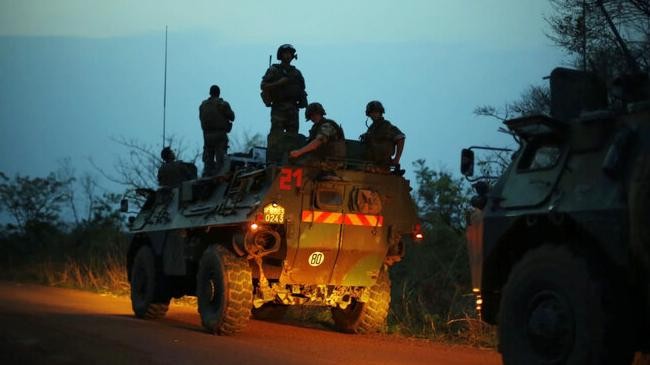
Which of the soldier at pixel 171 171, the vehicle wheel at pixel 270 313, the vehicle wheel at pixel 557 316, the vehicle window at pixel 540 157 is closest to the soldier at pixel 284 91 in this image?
the soldier at pixel 171 171

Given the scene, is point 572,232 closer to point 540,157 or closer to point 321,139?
point 540,157

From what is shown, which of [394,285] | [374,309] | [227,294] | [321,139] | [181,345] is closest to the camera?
[181,345]

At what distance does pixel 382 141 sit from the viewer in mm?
11375

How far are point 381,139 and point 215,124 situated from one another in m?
3.33

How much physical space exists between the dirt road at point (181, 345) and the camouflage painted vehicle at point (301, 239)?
45 cm

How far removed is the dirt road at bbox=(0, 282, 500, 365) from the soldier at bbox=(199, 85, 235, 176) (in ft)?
8.51

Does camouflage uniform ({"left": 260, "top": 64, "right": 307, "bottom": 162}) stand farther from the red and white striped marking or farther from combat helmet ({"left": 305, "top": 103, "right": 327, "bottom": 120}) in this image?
the red and white striped marking

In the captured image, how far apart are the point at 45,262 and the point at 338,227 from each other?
20.8 m

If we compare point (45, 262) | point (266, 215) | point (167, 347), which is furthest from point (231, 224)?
point (45, 262)

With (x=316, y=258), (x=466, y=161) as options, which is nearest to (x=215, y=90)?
(x=316, y=258)

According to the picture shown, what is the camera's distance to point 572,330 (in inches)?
229

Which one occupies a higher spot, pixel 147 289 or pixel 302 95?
pixel 302 95

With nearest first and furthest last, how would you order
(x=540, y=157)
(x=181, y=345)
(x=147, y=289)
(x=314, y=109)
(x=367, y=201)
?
(x=540, y=157) < (x=181, y=345) < (x=367, y=201) < (x=314, y=109) < (x=147, y=289)

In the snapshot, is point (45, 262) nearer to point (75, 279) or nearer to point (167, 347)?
point (75, 279)
